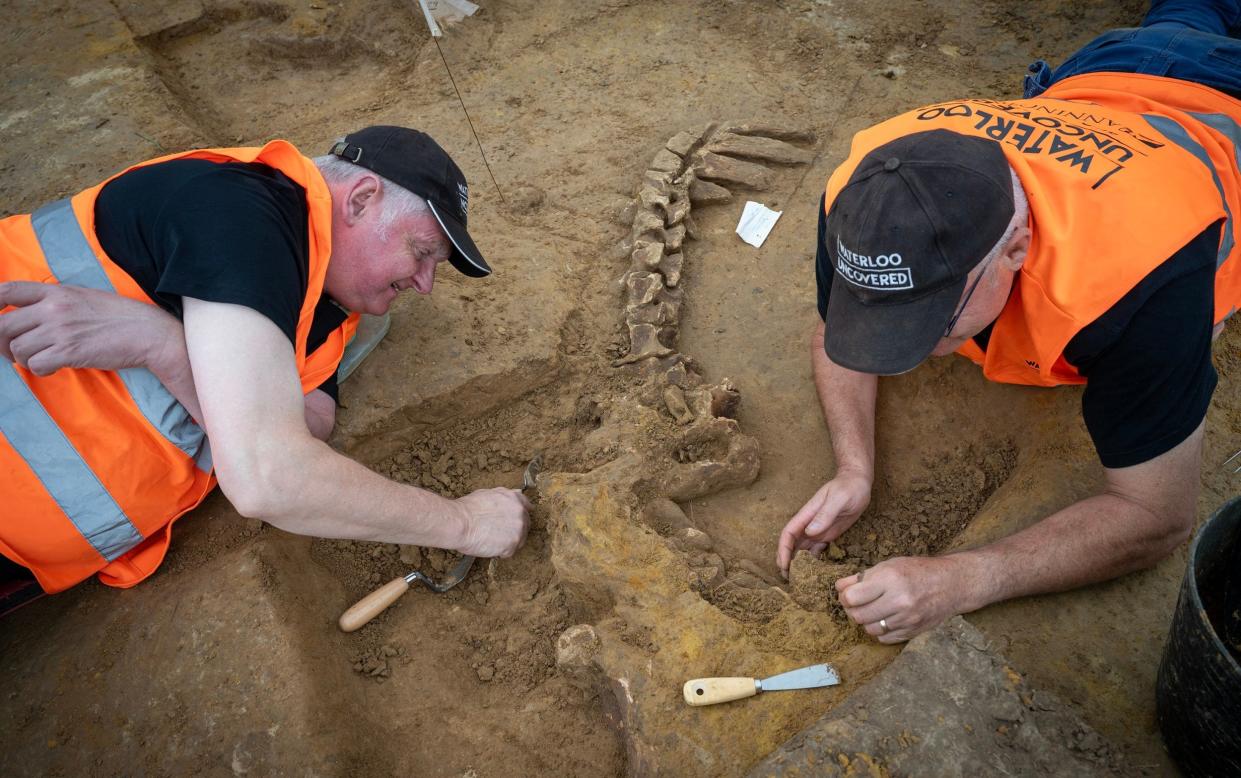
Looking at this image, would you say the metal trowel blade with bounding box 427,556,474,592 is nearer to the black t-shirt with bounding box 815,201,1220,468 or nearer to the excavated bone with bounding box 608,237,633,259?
the excavated bone with bounding box 608,237,633,259

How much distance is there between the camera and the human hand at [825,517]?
8.46 ft

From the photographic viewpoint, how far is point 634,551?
98.6 inches

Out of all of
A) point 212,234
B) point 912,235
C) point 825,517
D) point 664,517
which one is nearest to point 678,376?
point 664,517

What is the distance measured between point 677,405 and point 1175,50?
6.87 feet

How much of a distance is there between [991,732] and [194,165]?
7.92 feet

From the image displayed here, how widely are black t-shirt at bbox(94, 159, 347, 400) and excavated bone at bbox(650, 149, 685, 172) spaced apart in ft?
7.15

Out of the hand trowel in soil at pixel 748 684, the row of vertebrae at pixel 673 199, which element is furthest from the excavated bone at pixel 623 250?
the hand trowel in soil at pixel 748 684

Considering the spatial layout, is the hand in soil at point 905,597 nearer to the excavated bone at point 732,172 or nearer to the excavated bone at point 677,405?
the excavated bone at point 677,405

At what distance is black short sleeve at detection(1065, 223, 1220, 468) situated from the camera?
6.56 ft

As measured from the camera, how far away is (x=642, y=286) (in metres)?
3.56

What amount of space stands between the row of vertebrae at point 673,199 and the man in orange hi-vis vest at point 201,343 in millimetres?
1004

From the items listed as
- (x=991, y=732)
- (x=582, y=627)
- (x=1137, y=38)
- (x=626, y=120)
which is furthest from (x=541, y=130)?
(x=991, y=732)

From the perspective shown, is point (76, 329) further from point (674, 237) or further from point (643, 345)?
point (674, 237)

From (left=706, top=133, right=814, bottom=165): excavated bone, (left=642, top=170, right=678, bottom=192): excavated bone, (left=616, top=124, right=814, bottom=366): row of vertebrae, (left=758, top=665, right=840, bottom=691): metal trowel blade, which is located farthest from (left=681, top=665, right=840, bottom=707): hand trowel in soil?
(left=706, top=133, right=814, bottom=165): excavated bone
